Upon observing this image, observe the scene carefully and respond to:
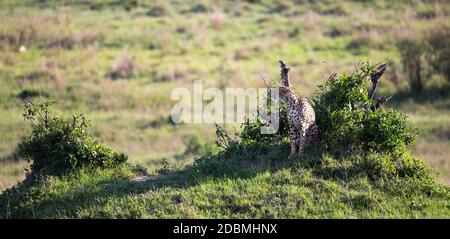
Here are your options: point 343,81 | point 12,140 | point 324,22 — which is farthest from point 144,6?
point 343,81

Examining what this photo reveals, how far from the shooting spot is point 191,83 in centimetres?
2209

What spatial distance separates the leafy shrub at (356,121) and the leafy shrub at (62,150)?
3142 mm

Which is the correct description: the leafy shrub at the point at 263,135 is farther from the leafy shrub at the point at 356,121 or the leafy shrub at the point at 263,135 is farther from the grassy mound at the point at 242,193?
the leafy shrub at the point at 356,121

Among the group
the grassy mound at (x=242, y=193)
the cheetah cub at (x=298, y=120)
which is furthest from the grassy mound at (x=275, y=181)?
the cheetah cub at (x=298, y=120)

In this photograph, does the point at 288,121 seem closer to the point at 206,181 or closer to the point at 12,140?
the point at 206,181

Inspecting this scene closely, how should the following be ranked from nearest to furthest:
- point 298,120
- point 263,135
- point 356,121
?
point 298,120, point 356,121, point 263,135

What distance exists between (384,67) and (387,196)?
2.04 metres

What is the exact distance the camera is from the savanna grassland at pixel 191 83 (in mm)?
8961

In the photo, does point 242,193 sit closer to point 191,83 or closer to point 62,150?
point 62,150

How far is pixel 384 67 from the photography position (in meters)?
10.1

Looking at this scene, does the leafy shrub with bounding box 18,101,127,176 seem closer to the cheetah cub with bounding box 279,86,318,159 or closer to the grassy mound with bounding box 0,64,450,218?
the grassy mound with bounding box 0,64,450,218

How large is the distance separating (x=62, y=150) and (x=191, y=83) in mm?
12145

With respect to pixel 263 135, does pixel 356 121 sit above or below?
above

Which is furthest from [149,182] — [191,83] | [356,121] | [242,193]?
[191,83]
